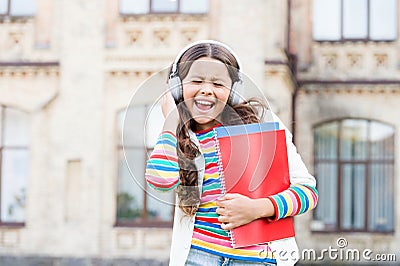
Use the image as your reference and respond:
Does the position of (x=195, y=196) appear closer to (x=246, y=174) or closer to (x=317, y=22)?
(x=246, y=174)

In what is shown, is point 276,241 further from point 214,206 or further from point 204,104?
point 204,104

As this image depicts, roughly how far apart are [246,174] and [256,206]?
4.0 inches

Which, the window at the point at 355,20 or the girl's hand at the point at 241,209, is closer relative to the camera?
the girl's hand at the point at 241,209

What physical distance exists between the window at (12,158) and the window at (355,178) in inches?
195

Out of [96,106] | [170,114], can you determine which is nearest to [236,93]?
[170,114]

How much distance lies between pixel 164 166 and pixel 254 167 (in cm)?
27

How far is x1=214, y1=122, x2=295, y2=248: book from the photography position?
110 inches

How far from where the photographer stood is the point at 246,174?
2781mm

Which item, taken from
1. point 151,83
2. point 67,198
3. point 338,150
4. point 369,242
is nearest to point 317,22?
point 338,150

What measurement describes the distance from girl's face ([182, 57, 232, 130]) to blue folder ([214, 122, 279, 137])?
51 mm

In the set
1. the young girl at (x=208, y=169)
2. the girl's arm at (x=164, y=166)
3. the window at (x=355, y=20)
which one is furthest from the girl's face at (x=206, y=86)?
the window at (x=355, y=20)

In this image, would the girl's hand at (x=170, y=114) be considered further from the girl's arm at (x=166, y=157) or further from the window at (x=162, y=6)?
the window at (x=162, y=6)

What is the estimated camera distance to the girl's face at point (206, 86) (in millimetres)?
2818

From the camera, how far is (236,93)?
2.88 m
